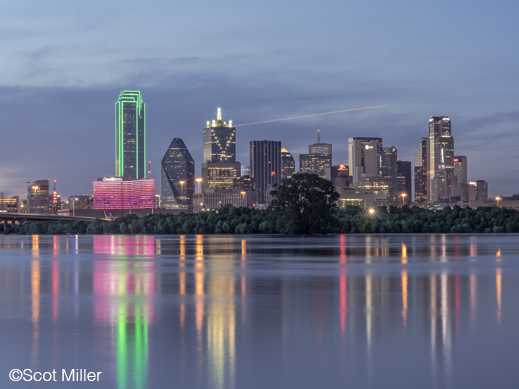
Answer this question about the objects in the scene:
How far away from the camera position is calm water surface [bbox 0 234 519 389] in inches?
382

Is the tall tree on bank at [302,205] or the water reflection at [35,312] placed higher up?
the tall tree on bank at [302,205]

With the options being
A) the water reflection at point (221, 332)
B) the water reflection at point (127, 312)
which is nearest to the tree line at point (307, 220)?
the water reflection at point (127, 312)

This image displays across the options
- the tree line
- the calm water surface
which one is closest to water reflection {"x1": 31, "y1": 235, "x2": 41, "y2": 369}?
the calm water surface

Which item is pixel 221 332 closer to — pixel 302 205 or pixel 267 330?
pixel 267 330

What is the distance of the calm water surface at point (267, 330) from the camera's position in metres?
9.70

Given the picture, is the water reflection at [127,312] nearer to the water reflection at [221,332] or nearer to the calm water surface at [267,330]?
the calm water surface at [267,330]

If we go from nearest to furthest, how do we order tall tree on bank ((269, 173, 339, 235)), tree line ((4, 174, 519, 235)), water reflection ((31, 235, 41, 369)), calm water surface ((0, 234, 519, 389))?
calm water surface ((0, 234, 519, 389)) < water reflection ((31, 235, 41, 369)) < tall tree on bank ((269, 173, 339, 235)) < tree line ((4, 174, 519, 235))

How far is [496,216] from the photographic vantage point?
10494 centimetres

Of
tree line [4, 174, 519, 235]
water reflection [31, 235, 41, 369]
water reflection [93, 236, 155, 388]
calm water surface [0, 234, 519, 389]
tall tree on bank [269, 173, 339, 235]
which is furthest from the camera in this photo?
tree line [4, 174, 519, 235]

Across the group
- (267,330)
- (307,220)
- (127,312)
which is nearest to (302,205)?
(307,220)

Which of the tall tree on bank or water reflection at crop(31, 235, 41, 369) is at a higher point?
the tall tree on bank

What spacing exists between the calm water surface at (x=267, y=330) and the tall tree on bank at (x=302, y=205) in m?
61.7

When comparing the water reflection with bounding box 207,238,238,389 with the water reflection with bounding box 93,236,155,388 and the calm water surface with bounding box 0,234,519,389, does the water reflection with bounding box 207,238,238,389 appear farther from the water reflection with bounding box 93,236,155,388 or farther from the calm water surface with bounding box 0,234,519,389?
the water reflection with bounding box 93,236,155,388

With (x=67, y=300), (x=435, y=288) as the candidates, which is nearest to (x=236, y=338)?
(x=67, y=300)
